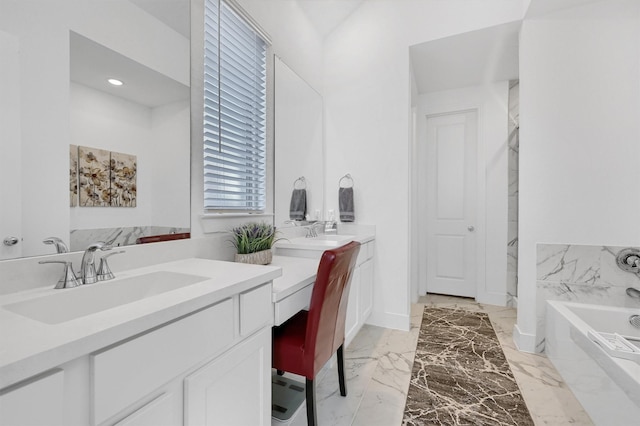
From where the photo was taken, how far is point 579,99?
2.08 m

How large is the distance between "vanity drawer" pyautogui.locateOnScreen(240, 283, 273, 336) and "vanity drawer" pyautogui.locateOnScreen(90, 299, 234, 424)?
0.07 metres

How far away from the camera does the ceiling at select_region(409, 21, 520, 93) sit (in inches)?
97.9

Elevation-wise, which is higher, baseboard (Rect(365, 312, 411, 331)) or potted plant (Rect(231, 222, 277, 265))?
potted plant (Rect(231, 222, 277, 265))

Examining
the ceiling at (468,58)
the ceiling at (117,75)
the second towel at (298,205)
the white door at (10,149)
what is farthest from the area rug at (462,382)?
the ceiling at (468,58)

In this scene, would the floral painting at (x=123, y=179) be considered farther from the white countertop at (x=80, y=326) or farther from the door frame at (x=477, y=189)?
the door frame at (x=477, y=189)

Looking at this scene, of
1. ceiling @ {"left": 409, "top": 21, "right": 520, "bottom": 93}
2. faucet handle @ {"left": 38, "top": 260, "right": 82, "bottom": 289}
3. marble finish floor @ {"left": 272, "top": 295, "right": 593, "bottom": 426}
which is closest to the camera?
faucet handle @ {"left": 38, "top": 260, "right": 82, "bottom": 289}

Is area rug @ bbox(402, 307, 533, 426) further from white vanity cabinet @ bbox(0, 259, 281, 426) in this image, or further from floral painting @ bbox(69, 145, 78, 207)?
floral painting @ bbox(69, 145, 78, 207)

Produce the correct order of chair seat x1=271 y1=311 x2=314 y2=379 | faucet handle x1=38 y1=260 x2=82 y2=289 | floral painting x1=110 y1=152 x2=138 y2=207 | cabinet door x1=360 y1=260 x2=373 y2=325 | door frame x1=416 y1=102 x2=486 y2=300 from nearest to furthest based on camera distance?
faucet handle x1=38 y1=260 x2=82 y2=289 → floral painting x1=110 y1=152 x2=138 y2=207 → chair seat x1=271 y1=311 x2=314 y2=379 → cabinet door x1=360 y1=260 x2=373 y2=325 → door frame x1=416 y1=102 x2=486 y2=300

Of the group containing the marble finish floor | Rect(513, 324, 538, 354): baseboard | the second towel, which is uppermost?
the second towel

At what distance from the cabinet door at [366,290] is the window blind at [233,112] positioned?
1.02 m

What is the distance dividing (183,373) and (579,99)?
9.46 feet

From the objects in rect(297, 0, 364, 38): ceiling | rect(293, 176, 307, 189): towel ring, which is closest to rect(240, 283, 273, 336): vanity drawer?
rect(293, 176, 307, 189): towel ring

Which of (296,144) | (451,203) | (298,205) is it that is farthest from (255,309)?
(451,203)

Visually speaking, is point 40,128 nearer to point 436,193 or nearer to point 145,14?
point 145,14
